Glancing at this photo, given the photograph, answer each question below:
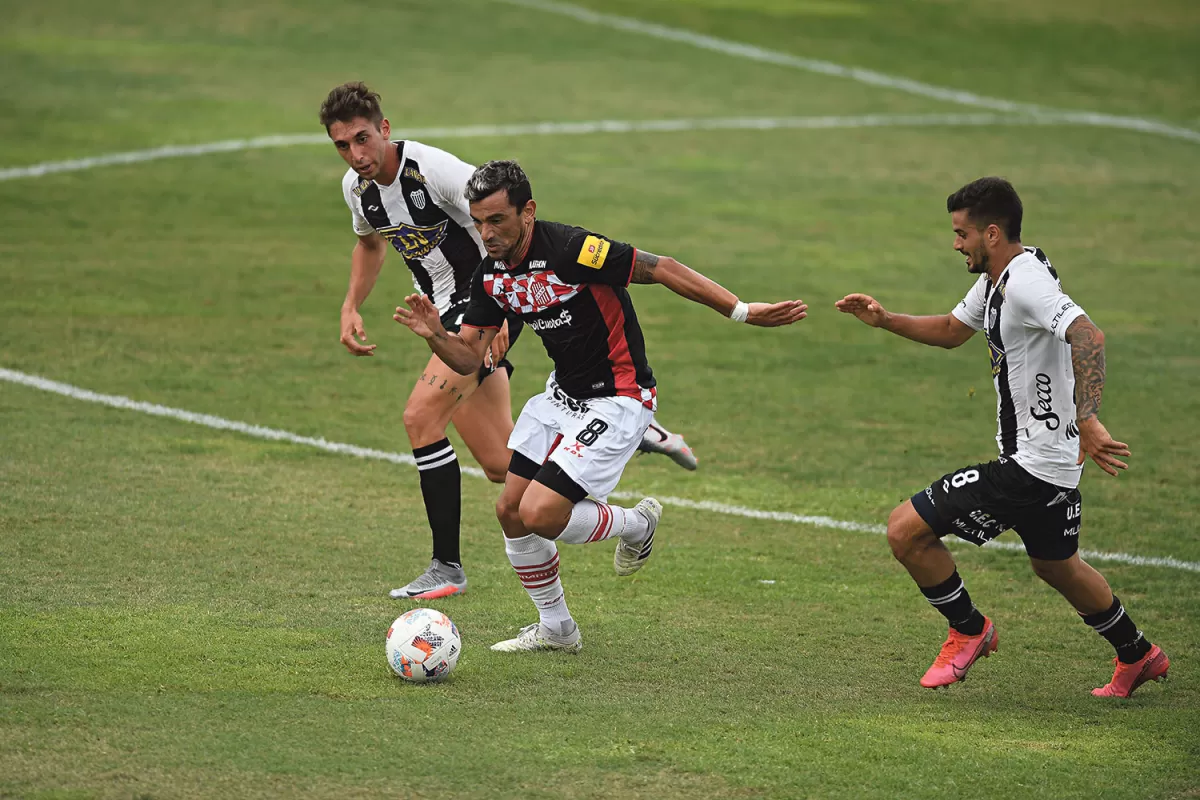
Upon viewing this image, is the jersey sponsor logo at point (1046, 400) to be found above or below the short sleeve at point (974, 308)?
below

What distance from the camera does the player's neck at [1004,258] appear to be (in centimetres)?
678

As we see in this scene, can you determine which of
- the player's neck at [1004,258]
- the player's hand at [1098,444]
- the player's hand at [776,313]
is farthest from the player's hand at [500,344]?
the player's hand at [1098,444]

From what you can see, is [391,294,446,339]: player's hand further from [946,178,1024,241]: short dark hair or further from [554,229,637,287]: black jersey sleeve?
[946,178,1024,241]: short dark hair

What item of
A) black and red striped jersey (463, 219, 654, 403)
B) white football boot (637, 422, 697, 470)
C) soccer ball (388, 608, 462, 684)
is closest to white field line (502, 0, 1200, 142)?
white football boot (637, 422, 697, 470)

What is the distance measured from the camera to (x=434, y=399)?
833 cm

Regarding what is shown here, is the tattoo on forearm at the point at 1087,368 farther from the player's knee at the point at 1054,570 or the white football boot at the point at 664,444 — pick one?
the white football boot at the point at 664,444

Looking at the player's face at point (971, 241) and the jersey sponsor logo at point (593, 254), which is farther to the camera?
the jersey sponsor logo at point (593, 254)

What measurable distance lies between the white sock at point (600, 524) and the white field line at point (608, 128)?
46.1ft

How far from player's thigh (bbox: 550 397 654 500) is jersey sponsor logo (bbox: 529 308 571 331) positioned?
414 millimetres

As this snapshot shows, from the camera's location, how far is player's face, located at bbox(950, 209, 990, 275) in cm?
677

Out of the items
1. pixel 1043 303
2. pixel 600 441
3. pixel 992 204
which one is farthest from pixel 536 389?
pixel 1043 303

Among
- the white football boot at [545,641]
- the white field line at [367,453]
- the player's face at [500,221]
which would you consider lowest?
the white field line at [367,453]

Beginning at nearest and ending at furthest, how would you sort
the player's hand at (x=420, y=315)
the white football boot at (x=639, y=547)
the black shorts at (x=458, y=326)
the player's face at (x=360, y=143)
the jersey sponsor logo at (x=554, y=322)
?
the player's hand at (x=420, y=315) → the jersey sponsor logo at (x=554, y=322) → the white football boot at (x=639, y=547) → the player's face at (x=360, y=143) → the black shorts at (x=458, y=326)

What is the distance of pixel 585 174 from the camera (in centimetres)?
2061
